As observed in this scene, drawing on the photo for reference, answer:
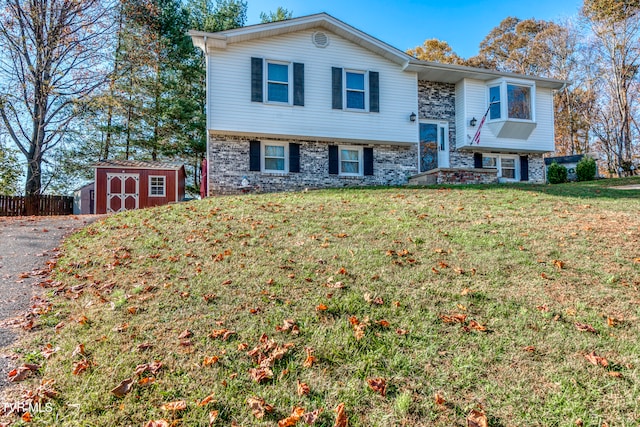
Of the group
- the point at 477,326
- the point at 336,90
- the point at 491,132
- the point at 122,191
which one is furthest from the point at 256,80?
the point at 477,326

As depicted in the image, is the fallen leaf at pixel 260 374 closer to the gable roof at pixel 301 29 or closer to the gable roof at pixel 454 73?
the gable roof at pixel 301 29

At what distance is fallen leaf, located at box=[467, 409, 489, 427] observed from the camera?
2.34 meters

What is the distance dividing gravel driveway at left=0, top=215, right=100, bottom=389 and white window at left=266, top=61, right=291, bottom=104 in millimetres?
7160

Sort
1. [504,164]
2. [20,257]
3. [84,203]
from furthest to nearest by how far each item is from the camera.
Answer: [84,203] → [504,164] → [20,257]

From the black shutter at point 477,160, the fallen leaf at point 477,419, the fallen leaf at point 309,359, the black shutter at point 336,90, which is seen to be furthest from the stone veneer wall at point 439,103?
the fallen leaf at point 477,419

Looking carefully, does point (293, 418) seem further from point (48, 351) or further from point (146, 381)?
point (48, 351)

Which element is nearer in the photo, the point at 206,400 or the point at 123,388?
the point at 206,400

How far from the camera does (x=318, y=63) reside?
13180 millimetres

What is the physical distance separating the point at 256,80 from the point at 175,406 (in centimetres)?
1162

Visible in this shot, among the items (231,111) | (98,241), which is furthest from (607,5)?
(98,241)

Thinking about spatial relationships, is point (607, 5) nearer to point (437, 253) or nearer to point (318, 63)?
point (318, 63)

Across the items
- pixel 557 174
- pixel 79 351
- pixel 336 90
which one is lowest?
pixel 79 351

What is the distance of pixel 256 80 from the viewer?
1238cm

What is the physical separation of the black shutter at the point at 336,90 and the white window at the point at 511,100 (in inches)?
270
